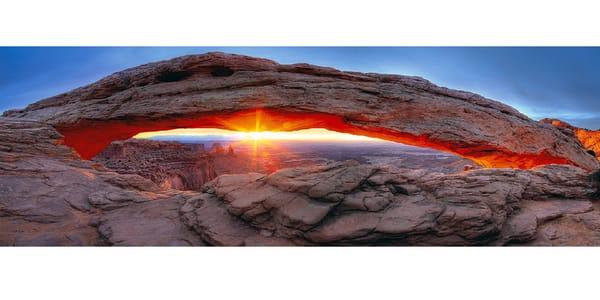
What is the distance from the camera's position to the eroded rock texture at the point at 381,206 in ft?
19.9

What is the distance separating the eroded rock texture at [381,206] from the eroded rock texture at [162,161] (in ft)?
81.9

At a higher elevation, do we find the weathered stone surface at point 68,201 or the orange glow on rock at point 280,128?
the orange glow on rock at point 280,128

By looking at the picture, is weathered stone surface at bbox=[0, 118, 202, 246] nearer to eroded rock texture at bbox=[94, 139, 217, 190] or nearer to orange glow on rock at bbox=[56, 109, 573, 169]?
orange glow on rock at bbox=[56, 109, 573, 169]

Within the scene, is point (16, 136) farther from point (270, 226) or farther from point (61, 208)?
point (270, 226)

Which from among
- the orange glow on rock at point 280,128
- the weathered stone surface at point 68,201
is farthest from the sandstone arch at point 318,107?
the weathered stone surface at point 68,201

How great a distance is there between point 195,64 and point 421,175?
30.0ft

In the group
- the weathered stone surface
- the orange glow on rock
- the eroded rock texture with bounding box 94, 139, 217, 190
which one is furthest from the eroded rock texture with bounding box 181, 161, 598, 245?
the eroded rock texture with bounding box 94, 139, 217, 190

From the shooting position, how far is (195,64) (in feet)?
36.0

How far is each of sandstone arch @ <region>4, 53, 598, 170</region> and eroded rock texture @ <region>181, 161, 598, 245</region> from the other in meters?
2.74

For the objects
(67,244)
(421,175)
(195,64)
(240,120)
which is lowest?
(67,244)

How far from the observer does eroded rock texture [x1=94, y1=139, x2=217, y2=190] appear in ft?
99.7

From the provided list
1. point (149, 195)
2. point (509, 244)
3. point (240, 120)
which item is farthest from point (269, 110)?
point (509, 244)

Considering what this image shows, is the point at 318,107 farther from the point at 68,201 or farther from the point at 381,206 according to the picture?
the point at 68,201

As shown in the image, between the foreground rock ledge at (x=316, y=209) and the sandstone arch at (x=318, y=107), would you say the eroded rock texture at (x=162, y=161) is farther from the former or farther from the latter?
the foreground rock ledge at (x=316, y=209)
